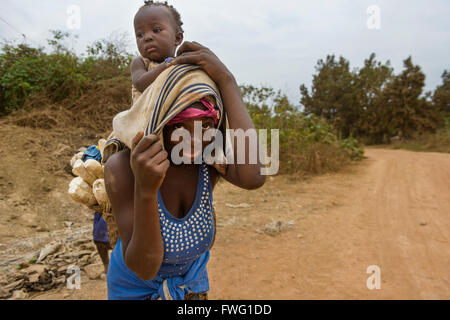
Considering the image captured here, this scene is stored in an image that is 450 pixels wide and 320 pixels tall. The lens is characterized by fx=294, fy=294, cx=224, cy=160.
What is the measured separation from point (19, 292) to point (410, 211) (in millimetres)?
5603

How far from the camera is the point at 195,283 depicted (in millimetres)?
1310

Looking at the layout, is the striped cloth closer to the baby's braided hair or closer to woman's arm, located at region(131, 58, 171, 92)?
woman's arm, located at region(131, 58, 171, 92)

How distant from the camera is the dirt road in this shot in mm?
2842

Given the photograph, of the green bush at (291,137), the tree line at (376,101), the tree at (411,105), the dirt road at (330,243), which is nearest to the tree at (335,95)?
the tree line at (376,101)

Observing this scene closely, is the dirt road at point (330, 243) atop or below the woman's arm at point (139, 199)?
below

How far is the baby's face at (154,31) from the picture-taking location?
1.32 m

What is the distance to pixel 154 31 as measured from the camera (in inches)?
52.5

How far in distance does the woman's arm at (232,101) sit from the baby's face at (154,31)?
0.70ft

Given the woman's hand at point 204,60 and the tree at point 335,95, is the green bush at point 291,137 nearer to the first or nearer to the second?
the woman's hand at point 204,60

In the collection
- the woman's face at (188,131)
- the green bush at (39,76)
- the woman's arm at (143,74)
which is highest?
the green bush at (39,76)

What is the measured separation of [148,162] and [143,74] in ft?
1.88

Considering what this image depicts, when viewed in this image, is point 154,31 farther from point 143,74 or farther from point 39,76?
point 39,76

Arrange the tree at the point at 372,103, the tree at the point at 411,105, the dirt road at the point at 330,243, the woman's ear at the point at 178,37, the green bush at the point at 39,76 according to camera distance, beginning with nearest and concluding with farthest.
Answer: the woman's ear at the point at 178,37, the dirt road at the point at 330,243, the green bush at the point at 39,76, the tree at the point at 411,105, the tree at the point at 372,103

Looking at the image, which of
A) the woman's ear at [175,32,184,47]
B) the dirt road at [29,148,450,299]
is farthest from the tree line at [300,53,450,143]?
the woman's ear at [175,32,184,47]
